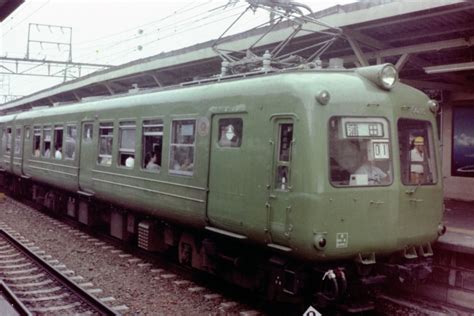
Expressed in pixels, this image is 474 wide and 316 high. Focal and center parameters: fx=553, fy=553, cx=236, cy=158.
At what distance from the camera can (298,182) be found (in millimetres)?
6016

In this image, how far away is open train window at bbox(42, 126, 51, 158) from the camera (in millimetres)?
14594

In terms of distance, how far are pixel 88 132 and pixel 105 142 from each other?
3.84 ft

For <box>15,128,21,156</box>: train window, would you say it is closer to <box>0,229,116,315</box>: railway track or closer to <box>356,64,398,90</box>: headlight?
<box>0,229,116,315</box>: railway track

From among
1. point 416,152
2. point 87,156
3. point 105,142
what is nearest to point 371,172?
point 416,152

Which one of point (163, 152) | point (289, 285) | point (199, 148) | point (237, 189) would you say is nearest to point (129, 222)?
point (163, 152)

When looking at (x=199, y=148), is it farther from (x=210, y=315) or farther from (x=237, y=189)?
(x=210, y=315)

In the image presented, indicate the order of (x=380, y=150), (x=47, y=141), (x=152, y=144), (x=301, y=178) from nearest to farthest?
(x=301, y=178)
(x=380, y=150)
(x=152, y=144)
(x=47, y=141)

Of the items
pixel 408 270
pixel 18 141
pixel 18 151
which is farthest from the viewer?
pixel 18 141

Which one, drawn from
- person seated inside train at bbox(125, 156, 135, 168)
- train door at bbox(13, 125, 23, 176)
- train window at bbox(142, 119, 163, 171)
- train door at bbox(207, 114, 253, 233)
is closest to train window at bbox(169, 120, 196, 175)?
train window at bbox(142, 119, 163, 171)

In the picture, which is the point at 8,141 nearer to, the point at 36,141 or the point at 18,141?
the point at 18,141

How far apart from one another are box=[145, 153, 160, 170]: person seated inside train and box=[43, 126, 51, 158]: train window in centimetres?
620

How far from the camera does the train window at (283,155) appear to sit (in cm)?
623

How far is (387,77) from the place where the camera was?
6.66 metres

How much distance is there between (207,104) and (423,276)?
358 centimetres
